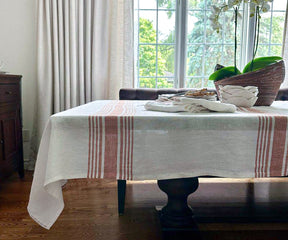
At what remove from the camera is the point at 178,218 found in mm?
1126

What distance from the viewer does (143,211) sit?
162 cm

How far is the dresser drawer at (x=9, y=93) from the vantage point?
1912 mm

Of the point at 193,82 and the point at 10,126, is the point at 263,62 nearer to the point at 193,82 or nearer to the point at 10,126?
the point at 193,82

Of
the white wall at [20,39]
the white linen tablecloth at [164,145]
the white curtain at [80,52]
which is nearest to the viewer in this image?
the white linen tablecloth at [164,145]

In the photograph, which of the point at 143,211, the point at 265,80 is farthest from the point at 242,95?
the point at 143,211

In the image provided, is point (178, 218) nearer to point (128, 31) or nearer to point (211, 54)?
point (128, 31)

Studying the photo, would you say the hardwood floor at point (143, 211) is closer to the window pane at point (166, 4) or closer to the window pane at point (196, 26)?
the window pane at point (196, 26)

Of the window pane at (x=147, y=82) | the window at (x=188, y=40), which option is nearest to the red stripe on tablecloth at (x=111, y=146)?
the window at (x=188, y=40)

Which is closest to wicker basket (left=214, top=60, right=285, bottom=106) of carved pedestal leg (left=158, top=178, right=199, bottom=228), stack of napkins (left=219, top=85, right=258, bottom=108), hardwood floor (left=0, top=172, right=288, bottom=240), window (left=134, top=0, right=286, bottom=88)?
stack of napkins (left=219, top=85, right=258, bottom=108)

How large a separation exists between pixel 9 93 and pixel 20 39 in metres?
0.80

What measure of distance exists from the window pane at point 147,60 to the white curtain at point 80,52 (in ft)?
0.88

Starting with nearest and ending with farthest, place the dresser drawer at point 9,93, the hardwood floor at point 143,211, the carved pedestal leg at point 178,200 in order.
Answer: the carved pedestal leg at point 178,200
the hardwood floor at point 143,211
the dresser drawer at point 9,93

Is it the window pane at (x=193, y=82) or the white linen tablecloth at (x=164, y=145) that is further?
the window pane at (x=193, y=82)

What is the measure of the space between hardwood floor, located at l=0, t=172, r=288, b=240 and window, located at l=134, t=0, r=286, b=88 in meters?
1.18
